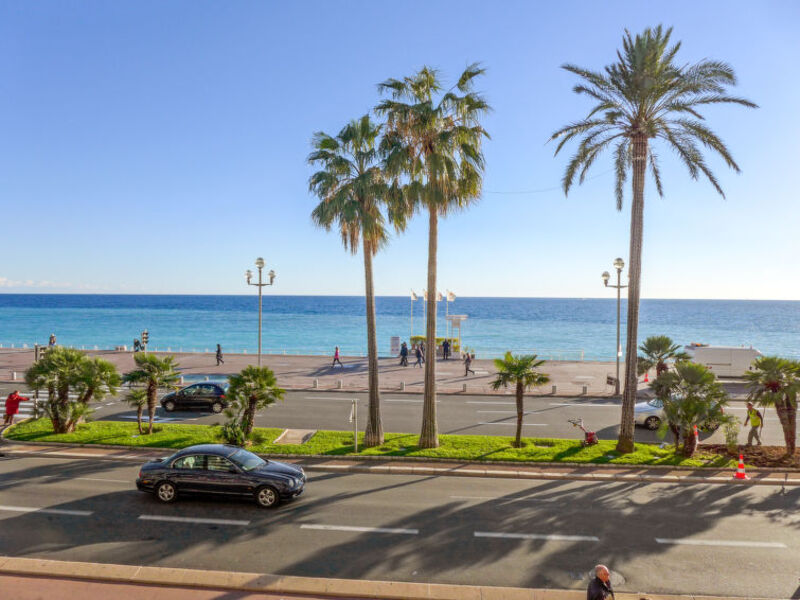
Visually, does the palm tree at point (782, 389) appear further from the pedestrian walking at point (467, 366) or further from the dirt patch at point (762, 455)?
the pedestrian walking at point (467, 366)

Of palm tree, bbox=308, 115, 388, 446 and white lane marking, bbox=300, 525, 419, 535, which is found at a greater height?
palm tree, bbox=308, 115, 388, 446

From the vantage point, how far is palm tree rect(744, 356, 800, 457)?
16.4m

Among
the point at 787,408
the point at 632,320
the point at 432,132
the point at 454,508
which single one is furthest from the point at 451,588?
the point at 787,408

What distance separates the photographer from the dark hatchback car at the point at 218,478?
1262cm

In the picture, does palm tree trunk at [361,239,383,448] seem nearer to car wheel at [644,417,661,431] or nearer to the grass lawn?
the grass lawn

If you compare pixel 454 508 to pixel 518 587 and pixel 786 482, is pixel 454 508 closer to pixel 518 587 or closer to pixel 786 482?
pixel 518 587

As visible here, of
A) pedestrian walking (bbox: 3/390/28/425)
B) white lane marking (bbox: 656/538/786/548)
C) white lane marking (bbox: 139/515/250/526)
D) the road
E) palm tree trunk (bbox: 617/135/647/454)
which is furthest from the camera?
the road

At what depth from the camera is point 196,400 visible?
24.7 meters

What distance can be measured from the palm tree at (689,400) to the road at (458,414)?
3.48 meters

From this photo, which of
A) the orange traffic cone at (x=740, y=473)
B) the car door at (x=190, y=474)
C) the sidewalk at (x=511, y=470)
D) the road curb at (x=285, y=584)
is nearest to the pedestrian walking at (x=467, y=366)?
the sidewalk at (x=511, y=470)

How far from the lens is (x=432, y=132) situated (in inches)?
643

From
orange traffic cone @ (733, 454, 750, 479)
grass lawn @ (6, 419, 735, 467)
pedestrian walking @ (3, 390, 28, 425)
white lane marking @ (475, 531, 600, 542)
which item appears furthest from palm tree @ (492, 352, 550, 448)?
pedestrian walking @ (3, 390, 28, 425)

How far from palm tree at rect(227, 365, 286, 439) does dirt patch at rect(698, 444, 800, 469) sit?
15.6m

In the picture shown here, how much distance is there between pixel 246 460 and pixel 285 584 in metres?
4.90
